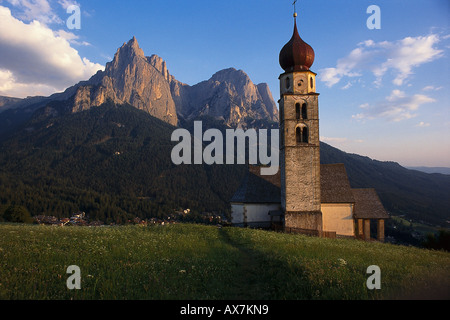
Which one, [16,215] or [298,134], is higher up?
[298,134]

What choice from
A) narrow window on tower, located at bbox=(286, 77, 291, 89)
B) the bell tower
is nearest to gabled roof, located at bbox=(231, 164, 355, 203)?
the bell tower

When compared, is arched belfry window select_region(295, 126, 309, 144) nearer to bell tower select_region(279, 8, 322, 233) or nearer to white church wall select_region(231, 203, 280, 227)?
bell tower select_region(279, 8, 322, 233)

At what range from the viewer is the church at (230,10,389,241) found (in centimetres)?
2967

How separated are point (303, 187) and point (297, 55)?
15.5 metres

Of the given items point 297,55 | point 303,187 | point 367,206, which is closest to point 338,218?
point 367,206

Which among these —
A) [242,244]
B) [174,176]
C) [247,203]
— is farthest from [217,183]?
[242,244]

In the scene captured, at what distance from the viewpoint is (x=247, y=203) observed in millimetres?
34594

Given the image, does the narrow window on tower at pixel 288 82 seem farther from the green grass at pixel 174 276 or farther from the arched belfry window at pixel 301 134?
the green grass at pixel 174 276

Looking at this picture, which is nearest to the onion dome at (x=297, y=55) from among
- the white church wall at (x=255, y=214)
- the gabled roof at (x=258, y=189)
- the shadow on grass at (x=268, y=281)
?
the gabled roof at (x=258, y=189)

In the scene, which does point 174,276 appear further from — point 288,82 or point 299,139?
point 288,82

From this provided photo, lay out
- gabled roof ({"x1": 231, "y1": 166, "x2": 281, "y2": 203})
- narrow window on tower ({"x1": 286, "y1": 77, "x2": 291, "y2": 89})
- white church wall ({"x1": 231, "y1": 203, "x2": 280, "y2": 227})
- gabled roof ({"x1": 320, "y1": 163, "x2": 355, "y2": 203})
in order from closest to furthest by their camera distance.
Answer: narrow window on tower ({"x1": 286, "y1": 77, "x2": 291, "y2": 89}) < gabled roof ({"x1": 320, "y1": 163, "x2": 355, "y2": 203}) < white church wall ({"x1": 231, "y1": 203, "x2": 280, "y2": 227}) < gabled roof ({"x1": 231, "y1": 166, "x2": 281, "y2": 203})

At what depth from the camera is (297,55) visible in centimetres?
3083

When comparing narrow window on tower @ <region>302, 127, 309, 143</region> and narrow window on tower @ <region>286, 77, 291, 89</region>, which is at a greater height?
narrow window on tower @ <region>286, 77, 291, 89</region>
